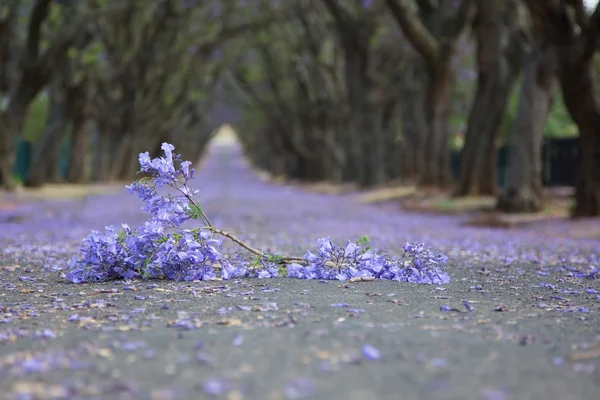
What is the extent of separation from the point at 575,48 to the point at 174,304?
12.0 m

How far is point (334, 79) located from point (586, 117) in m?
24.3

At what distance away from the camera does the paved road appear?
3.82 meters

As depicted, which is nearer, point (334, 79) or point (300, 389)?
point (300, 389)

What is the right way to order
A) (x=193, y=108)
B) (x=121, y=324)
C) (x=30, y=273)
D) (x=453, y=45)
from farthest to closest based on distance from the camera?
(x=193, y=108), (x=453, y=45), (x=30, y=273), (x=121, y=324)

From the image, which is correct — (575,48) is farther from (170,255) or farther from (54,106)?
(54,106)

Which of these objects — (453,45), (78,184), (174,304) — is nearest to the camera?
(174,304)

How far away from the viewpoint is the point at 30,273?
27.1 feet

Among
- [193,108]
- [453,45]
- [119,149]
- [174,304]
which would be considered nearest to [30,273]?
[174,304]

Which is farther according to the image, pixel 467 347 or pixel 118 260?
pixel 118 260

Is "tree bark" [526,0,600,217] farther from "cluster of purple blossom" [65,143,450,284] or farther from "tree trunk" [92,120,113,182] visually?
"tree trunk" [92,120,113,182]

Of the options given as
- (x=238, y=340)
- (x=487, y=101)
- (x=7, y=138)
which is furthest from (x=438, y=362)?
(x=7, y=138)

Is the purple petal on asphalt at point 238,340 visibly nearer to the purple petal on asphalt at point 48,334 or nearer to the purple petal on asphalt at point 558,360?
the purple petal on asphalt at point 48,334

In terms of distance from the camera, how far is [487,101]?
22.1 metres

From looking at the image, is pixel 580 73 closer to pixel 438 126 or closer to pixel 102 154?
pixel 438 126
